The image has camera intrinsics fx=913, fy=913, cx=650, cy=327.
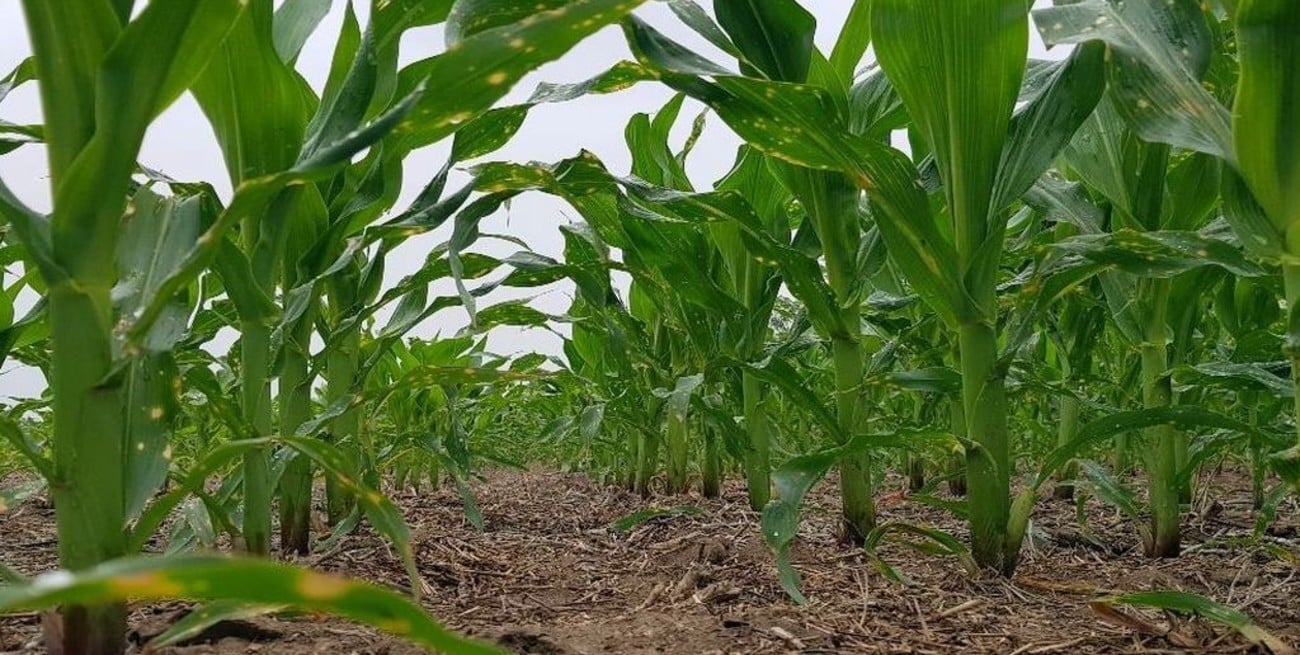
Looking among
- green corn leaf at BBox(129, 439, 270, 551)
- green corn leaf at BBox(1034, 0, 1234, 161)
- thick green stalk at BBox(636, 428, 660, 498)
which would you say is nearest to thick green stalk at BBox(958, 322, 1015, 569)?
green corn leaf at BBox(1034, 0, 1234, 161)

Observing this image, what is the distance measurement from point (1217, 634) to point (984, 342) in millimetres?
494

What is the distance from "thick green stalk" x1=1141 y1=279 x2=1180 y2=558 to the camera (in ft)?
5.48

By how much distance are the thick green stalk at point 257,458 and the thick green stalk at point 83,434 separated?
0.58 m

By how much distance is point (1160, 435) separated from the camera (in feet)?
5.49

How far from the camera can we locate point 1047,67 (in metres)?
1.62

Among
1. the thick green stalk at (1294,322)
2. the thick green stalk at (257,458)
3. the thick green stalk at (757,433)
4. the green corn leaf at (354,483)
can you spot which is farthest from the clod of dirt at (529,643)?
the thick green stalk at (757,433)

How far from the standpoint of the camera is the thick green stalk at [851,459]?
174 cm

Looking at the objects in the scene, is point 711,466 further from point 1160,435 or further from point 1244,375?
point 1244,375

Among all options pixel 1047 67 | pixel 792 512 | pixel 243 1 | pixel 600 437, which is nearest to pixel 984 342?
pixel 792 512

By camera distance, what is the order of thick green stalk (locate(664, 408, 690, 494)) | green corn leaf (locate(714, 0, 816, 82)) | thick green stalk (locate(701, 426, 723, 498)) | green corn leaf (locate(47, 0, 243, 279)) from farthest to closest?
thick green stalk (locate(664, 408, 690, 494)) < thick green stalk (locate(701, 426, 723, 498)) < green corn leaf (locate(714, 0, 816, 82)) < green corn leaf (locate(47, 0, 243, 279))

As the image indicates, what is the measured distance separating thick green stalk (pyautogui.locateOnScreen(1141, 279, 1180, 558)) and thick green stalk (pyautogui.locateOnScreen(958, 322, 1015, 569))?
1.42 feet

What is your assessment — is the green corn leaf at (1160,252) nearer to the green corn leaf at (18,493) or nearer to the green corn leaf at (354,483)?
the green corn leaf at (354,483)

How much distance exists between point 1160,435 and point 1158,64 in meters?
0.77

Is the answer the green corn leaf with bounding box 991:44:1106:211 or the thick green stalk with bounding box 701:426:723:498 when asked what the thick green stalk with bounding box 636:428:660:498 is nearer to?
the thick green stalk with bounding box 701:426:723:498
